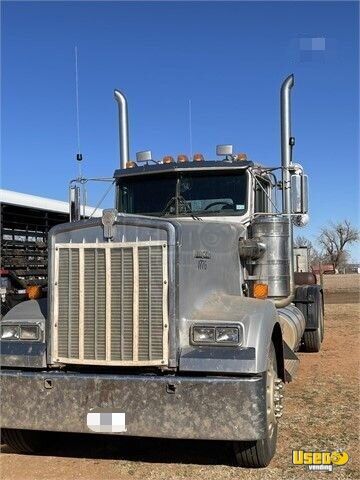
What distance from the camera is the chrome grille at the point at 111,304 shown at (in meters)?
4.35

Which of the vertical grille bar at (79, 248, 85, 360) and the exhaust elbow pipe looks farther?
the exhaust elbow pipe

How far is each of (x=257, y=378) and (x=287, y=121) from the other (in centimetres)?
476

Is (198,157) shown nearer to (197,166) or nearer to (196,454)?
(197,166)

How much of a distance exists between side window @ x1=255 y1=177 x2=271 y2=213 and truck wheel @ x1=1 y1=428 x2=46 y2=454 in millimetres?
3289

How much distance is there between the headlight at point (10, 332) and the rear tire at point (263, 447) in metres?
1.96

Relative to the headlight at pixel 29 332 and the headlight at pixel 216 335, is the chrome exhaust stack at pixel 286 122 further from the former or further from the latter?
the headlight at pixel 29 332

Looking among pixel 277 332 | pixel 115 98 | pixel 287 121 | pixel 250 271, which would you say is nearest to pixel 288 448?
pixel 277 332

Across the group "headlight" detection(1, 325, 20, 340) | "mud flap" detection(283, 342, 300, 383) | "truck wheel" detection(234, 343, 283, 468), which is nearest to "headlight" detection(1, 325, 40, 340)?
"headlight" detection(1, 325, 20, 340)

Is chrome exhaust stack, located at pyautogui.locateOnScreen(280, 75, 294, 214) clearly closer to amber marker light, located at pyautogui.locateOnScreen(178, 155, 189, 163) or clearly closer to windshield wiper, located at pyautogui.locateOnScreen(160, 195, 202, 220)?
amber marker light, located at pyautogui.locateOnScreen(178, 155, 189, 163)

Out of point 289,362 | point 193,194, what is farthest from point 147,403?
point 193,194

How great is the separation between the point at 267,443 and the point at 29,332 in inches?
82.0

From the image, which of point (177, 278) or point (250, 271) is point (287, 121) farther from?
point (177, 278)

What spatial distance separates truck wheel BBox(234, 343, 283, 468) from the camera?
4.43 meters

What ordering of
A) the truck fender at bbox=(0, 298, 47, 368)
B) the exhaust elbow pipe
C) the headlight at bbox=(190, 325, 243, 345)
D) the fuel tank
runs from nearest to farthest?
the headlight at bbox=(190, 325, 243, 345) < the truck fender at bbox=(0, 298, 47, 368) < the fuel tank < the exhaust elbow pipe
